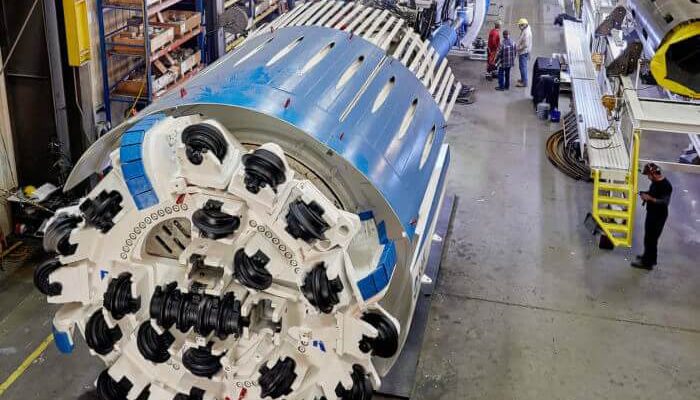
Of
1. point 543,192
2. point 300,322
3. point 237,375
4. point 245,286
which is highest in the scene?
point 245,286

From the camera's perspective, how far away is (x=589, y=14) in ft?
57.3

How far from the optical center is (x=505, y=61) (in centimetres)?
1614

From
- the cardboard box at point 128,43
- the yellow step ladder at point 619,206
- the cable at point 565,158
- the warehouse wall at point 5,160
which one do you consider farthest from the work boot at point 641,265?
the warehouse wall at point 5,160

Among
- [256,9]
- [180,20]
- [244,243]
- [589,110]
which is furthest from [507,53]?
[244,243]

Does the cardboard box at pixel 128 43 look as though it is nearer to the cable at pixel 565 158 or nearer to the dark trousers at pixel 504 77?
the cable at pixel 565 158

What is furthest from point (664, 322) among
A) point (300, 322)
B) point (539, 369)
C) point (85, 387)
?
point (85, 387)

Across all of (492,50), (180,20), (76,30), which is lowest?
(492,50)

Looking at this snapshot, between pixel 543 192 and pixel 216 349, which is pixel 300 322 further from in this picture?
pixel 543 192

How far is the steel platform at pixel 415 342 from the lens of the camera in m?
7.16

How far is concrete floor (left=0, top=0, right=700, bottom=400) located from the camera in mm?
7508

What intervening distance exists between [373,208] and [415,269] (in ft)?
3.31

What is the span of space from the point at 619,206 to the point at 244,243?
7.15 m

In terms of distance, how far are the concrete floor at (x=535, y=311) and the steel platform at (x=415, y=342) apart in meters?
0.18

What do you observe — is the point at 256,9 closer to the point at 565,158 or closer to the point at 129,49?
the point at 129,49
